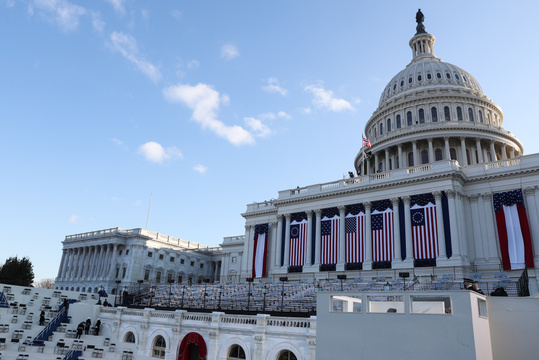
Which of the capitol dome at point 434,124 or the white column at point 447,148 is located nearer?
the white column at point 447,148

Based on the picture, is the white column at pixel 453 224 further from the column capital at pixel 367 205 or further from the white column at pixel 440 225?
the column capital at pixel 367 205

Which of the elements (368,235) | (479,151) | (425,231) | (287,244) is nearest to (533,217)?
(425,231)

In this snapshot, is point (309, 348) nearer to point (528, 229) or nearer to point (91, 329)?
point (91, 329)

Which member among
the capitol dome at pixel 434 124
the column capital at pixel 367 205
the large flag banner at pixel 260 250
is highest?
the capitol dome at pixel 434 124

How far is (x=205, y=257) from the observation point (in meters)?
98.4

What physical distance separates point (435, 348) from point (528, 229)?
29385 mm

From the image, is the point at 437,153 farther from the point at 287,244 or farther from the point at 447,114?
the point at 287,244

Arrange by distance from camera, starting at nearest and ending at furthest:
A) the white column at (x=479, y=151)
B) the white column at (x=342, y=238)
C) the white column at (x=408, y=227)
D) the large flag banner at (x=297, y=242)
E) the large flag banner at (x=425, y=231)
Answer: the large flag banner at (x=425, y=231) < the white column at (x=408, y=227) < the white column at (x=342, y=238) < the large flag banner at (x=297, y=242) < the white column at (x=479, y=151)

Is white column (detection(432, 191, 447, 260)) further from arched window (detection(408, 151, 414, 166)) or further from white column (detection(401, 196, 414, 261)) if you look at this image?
arched window (detection(408, 151, 414, 166))

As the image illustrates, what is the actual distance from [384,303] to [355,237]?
2889cm

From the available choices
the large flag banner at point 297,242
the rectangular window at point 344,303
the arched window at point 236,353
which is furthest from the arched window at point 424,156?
the rectangular window at point 344,303

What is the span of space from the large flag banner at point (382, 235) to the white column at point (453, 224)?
6.49 meters

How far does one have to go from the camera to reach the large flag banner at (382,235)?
1839 inches

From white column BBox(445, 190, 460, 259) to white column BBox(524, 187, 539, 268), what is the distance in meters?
7.24
